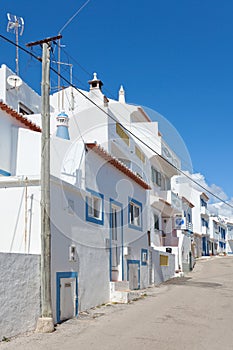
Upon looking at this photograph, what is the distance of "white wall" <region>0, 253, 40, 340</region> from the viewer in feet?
33.1

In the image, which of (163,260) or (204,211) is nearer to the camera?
(163,260)

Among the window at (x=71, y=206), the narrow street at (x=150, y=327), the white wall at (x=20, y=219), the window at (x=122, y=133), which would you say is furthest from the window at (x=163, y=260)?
the white wall at (x=20, y=219)

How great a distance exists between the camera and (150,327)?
12258mm

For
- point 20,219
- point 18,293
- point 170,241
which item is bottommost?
point 18,293

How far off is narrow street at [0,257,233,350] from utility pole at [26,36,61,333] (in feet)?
1.54

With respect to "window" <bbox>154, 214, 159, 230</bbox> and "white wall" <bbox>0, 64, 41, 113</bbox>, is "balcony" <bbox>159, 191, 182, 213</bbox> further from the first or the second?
"white wall" <bbox>0, 64, 41, 113</bbox>

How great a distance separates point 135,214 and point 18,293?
12223mm

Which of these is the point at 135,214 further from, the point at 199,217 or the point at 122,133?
the point at 199,217

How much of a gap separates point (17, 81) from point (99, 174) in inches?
265

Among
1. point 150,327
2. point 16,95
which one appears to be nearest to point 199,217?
point 16,95

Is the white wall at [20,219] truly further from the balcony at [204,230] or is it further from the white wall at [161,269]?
the balcony at [204,230]

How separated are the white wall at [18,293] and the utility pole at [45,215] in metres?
0.17

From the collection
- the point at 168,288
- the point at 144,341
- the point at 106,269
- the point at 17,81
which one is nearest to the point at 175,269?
the point at 168,288

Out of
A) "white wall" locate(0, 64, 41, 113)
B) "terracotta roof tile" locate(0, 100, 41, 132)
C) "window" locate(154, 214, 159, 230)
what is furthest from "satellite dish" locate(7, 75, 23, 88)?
"window" locate(154, 214, 159, 230)
